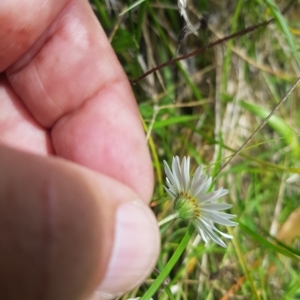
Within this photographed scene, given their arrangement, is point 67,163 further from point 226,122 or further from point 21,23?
point 226,122

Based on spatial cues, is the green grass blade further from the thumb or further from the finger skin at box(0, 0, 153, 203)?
the thumb

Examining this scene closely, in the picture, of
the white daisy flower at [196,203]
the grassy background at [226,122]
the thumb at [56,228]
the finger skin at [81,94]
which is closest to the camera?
the thumb at [56,228]

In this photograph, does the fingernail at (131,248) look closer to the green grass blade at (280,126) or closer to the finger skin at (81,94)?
the finger skin at (81,94)

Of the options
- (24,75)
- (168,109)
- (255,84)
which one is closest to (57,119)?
(24,75)

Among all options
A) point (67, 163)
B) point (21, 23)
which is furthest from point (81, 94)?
point (67, 163)

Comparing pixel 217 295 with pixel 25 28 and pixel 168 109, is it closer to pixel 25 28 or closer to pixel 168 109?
pixel 168 109

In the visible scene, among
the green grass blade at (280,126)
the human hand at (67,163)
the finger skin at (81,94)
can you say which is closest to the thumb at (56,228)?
the human hand at (67,163)

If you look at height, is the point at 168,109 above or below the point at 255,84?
above

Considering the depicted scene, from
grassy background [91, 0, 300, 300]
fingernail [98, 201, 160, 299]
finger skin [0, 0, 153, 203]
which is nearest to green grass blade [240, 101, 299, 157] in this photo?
grassy background [91, 0, 300, 300]
